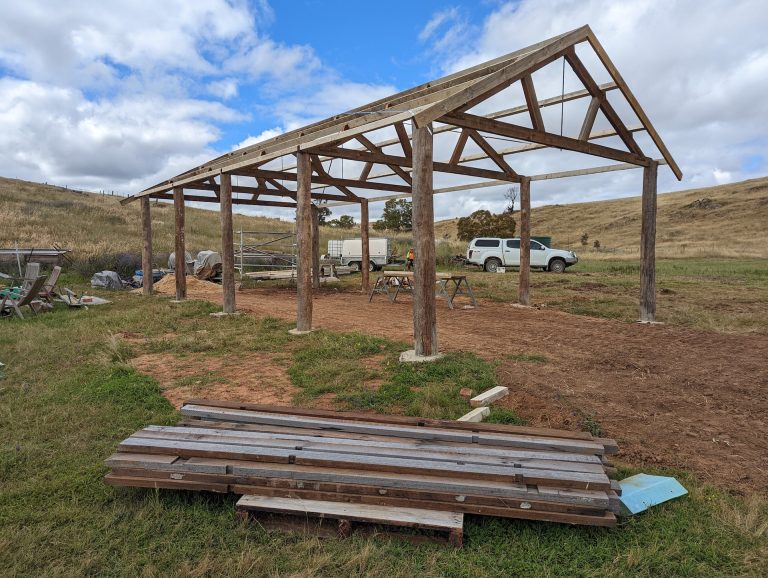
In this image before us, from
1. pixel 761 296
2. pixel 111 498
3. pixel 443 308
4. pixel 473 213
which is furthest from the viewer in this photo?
pixel 473 213

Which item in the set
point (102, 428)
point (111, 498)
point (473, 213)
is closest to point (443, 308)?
point (102, 428)

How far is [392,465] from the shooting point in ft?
9.27

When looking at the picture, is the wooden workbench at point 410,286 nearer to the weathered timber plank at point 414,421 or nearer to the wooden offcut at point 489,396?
the wooden offcut at point 489,396

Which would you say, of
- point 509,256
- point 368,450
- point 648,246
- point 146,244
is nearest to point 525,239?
point 648,246

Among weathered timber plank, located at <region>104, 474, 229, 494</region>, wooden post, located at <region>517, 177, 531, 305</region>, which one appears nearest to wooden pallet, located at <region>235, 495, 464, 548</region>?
weathered timber plank, located at <region>104, 474, 229, 494</region>

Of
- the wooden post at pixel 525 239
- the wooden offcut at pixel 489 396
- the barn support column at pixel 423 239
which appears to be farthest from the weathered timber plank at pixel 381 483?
the wooden post at pixel 525 239

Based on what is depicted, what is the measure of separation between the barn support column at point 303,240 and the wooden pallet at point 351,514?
5.39 meters

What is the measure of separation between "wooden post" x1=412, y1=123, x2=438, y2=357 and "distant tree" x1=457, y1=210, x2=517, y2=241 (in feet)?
112

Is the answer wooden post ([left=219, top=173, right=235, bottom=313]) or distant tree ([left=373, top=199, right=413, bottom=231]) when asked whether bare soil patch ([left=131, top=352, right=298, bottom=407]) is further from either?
distant tree ([left=373, top=199, right=413, bottom=231])

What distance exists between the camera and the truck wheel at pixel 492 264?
2558 centimetres

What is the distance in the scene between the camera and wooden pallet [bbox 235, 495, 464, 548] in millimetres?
2543

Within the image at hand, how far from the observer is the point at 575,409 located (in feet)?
14.3

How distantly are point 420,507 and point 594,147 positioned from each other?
7530 mm

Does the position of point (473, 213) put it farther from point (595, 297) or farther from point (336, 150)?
point (336, 150)
